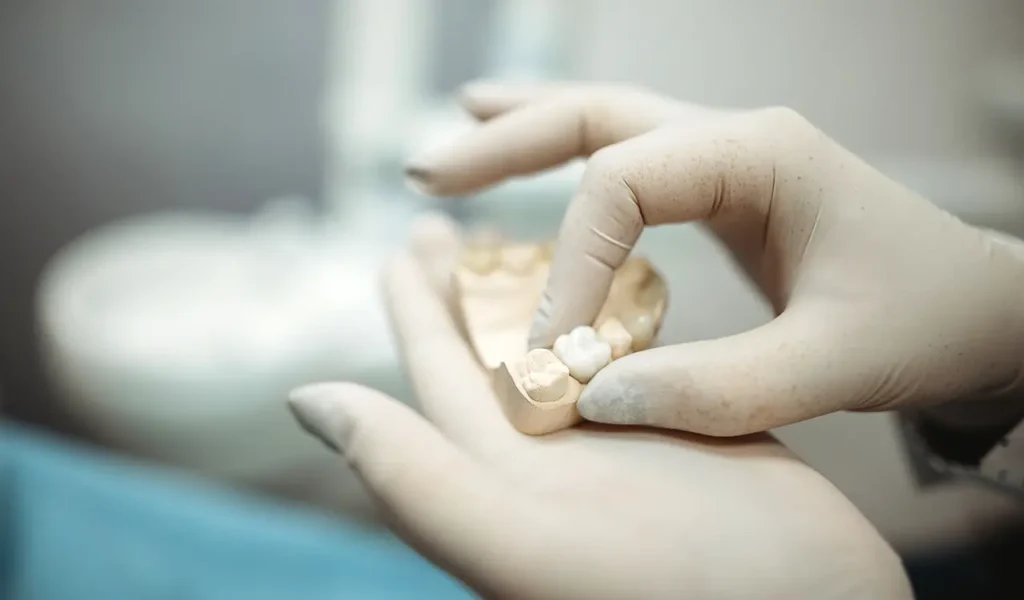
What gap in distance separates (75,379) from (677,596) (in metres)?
0.89

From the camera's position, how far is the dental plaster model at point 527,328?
0.45 meters

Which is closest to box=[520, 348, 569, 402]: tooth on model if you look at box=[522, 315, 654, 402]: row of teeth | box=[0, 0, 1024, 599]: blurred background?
box=[522, 315, 654, 402]: row of teeth

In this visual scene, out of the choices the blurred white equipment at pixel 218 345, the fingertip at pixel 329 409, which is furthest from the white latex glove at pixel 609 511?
the blurred white equipment at pixel 218 345

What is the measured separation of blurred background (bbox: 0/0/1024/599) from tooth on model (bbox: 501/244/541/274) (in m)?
0.10

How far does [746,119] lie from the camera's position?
17.5 inches

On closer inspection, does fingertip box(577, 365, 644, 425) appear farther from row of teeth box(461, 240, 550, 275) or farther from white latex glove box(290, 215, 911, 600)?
row of teeth box(461, 240, 550, 275)

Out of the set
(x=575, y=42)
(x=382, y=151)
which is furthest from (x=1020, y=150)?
(x=382, y=151)

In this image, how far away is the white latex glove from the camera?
37 centimetres

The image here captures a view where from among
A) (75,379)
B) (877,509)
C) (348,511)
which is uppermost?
(877,509)

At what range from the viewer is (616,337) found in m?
0.47

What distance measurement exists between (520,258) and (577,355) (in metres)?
0.15

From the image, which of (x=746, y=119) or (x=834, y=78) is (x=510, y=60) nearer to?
(x=834, y=78)

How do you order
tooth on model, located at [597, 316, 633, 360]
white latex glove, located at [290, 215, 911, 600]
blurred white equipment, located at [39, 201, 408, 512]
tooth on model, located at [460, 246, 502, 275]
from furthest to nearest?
blurred white equipment, located at [39, 201, 408, 512]
tooth on model, located at [460, 246, 502, 275]
tooth on model, located at [597, 316, 633, 360]
white latex glove, located at [290, 215, 911, 600]

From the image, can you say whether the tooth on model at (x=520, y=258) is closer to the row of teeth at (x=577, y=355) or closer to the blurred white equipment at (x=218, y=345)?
the row of teeth at (x=577, y=355)
